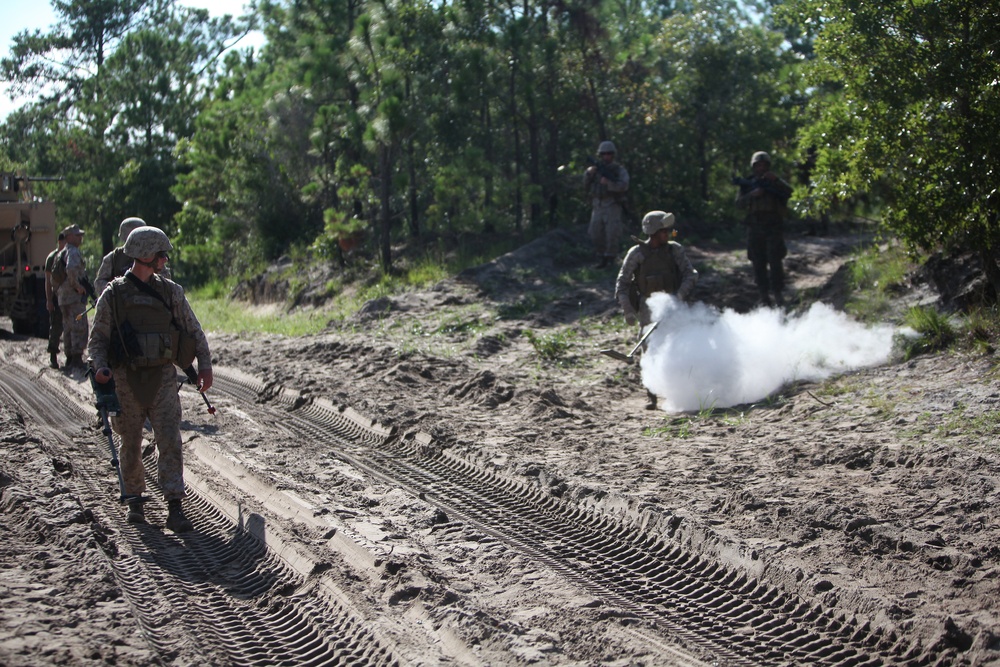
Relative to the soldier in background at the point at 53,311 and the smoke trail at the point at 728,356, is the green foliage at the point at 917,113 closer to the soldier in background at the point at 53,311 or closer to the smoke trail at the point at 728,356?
the smoke trail at the point at 728,356

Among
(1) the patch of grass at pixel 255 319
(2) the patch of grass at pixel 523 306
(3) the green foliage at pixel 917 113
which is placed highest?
(3) the green foliage at pixel 917 113

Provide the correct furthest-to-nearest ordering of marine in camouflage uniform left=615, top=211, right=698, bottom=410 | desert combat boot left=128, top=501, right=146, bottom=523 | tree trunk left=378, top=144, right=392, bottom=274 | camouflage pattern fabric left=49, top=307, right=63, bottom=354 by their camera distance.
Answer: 1. tree trunk left=378, top=144, right=392, bottom=274
2. camouflage pattern fabric left=49, top=307, right=63, bottom=354
3. marine in camouflage uniform left=615, top=211, right=698, bottom=410
4. desert combat boot left=128, top=501, right=146, bottom=523

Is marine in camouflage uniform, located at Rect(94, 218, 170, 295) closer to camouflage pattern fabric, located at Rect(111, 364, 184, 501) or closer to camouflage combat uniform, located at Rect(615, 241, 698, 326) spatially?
camouflage pattern fabric, located at Rect(111, 364, 184, 501)

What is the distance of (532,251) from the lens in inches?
727

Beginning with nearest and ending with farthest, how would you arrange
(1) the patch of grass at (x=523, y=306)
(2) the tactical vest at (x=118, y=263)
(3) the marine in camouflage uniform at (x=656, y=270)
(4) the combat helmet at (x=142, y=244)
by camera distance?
(4) the combat helmet at (x=142, y=244)
(2) the tactical vest at (x=118, y=263)
(3) the marine in camouflage uniform at (x=656, y=270)
(1) the patch of grass at (x=523, y=306)

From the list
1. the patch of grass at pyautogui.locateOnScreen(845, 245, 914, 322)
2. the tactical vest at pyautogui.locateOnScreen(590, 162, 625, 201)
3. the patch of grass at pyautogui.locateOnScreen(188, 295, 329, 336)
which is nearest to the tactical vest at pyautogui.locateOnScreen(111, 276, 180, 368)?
the patch of grass at pyautogui.locateOnScreen(845, 245, 914, 322)

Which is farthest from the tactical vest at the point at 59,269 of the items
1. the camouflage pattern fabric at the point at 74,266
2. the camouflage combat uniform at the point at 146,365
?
the camouflage combat uniform at the point at 146,365

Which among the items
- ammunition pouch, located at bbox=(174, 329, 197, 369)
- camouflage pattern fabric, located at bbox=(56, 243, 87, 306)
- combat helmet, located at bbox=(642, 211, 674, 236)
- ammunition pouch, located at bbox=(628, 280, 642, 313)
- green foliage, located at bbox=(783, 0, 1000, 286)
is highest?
green foliage, located at bbox=(783, 0, 1000, 286)

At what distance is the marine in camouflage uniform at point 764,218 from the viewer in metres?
12.9

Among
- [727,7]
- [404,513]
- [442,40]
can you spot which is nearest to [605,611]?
[404,513]

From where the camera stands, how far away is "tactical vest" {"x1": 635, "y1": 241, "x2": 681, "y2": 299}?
1000 cm

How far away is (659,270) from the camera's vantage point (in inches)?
394

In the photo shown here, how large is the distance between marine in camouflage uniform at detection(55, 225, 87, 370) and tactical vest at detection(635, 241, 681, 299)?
6852 millimetres

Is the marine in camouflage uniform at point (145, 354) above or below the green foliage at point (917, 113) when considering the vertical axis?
below
